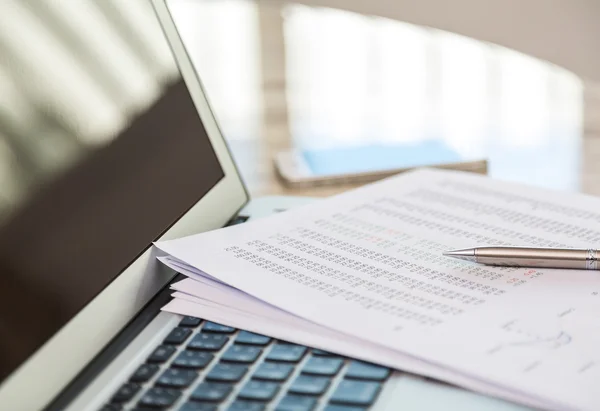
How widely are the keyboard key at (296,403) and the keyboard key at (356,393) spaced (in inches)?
0.4

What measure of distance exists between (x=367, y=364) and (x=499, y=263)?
0.15 meters

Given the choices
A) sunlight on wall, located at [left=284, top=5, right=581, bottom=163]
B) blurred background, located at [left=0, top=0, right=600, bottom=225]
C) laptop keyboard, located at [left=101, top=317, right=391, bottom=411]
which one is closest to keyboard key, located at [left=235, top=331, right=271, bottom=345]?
laptop keyboard, located at [left=101, top=317, right=391, bottom=411]

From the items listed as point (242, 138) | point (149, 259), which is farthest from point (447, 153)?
point (149, 259)

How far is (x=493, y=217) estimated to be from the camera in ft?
2.02

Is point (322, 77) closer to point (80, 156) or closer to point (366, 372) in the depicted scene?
point (80, 156)

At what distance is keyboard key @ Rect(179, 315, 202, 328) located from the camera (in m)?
0.46

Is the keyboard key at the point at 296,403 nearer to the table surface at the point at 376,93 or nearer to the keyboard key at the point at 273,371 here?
the keyboard key at the point at 273,371

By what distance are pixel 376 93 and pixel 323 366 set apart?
0.88m

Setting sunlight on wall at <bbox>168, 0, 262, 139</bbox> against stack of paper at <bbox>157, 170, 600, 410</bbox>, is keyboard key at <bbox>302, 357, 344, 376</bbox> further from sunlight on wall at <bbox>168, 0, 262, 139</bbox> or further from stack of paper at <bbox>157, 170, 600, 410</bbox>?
sunlight on wall at <bbox>168, 0, 262, 139</bbox>

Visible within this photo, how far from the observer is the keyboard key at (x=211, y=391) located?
1.23 feet

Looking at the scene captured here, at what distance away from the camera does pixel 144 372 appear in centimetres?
40

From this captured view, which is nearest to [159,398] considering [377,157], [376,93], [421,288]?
[421,288]

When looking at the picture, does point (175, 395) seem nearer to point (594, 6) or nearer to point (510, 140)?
point (510, 140)

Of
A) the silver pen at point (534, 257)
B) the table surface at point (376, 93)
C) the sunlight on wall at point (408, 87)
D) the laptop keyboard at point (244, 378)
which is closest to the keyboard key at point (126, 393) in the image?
the laptop keyboard at point (244, 378)
